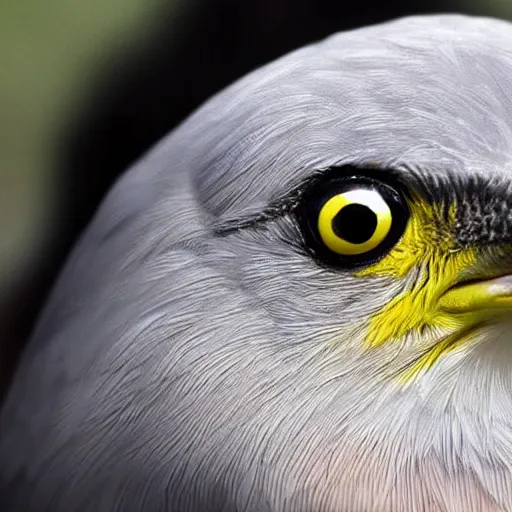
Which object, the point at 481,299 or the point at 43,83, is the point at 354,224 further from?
the point at 43,83

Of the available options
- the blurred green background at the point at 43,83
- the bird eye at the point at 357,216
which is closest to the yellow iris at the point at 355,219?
the bird eye at the point at 357,216

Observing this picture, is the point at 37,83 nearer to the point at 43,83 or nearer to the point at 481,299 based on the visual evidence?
the point at 43,83

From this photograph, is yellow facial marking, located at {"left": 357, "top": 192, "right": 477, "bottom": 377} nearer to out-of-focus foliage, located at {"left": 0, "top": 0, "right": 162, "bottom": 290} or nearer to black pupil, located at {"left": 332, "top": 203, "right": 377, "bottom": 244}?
black pupil, located at {"left": 332, "top": 203, "right": 377, "bottom": 244}

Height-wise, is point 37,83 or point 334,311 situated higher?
point 37,83

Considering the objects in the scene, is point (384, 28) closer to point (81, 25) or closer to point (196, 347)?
point (196, 347)

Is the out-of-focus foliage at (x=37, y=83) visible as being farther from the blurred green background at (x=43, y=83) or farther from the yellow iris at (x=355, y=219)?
the yellow iris at (x=355, y=219)

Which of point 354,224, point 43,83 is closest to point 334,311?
point 354,224

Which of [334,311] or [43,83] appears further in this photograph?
[43,83]

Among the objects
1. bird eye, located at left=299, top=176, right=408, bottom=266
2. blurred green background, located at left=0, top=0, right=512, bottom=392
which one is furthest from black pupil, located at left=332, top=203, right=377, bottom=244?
blurred green background, located at left=0, top=0, right=512, bottom=392
